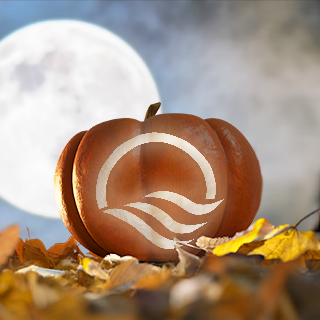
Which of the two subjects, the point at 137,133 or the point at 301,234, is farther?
the point at 137,133

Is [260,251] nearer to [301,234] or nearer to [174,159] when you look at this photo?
[301,234]

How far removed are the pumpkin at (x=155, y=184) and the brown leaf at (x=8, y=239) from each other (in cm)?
24

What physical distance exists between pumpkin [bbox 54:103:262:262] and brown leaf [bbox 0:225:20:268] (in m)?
0.24

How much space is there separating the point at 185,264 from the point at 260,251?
0.08 meters

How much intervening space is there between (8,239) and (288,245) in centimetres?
28

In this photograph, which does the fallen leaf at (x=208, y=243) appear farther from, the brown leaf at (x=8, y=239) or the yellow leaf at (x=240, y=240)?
the brown leaf at (x=8, y=239)

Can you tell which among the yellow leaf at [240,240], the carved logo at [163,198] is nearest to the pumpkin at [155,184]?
the carved logo at [163,198]

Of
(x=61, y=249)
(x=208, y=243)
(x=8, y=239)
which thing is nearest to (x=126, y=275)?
(x=8, y=239)

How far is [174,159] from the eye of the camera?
49 centimetres

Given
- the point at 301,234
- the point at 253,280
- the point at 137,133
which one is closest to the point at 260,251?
the point at 301,234

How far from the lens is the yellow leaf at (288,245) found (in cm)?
33

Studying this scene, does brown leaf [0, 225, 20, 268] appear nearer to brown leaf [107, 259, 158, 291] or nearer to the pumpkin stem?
brown leaf [107, 259, 158, 291]

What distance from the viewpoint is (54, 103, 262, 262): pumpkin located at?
500 mm

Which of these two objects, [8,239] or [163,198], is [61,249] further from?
[8,239]
